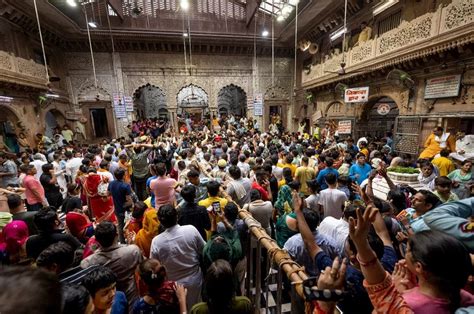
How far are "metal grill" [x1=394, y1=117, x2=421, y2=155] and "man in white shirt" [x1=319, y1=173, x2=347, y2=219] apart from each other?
251 inches

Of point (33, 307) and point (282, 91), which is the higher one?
point (282, 91)

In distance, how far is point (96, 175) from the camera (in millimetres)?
3682

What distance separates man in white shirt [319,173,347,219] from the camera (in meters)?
3.13

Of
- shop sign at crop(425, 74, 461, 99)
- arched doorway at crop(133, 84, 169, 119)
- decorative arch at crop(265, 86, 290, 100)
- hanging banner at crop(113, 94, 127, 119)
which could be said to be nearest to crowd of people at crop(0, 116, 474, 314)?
shop sign at crop(425, 74, 461, 99)

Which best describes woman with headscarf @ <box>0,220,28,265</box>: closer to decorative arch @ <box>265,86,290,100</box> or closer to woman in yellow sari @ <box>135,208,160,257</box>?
woman in yellow sari @ <box>135,208,160,257</box>

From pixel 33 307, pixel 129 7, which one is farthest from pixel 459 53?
pixel 129 7

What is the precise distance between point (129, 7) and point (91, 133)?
787cm

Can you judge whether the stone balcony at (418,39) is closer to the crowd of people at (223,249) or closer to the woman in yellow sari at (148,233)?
the crowd of people at (223,249)

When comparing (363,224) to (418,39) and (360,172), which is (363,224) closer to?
(360,172)

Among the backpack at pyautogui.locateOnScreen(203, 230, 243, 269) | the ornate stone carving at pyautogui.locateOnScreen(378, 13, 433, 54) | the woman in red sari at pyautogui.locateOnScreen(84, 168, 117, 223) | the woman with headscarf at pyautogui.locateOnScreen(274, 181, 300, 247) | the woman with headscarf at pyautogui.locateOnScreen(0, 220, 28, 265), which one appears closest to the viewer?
the backpack at pyautogui.locateOnScreen(203, 230, 243, 269)

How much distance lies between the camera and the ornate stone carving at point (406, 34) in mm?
6686

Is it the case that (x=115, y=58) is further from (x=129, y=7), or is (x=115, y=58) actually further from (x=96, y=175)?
(x=96, y=175)

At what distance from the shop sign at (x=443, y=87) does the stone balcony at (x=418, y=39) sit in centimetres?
92

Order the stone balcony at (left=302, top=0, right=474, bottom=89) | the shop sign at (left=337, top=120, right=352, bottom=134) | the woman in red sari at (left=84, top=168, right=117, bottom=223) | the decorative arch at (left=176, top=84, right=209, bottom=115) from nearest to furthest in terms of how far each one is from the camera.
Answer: the woman in red sari at (left=84, top=168, right=117, bottom=223) → the stone balcony at (left=302, top=0, right=474, bottom=89) → the shop sign at (left=337, top=120, right=352, bottom=134) → the decorative arch at (left=176, top=84, right=209, bottom=115)
